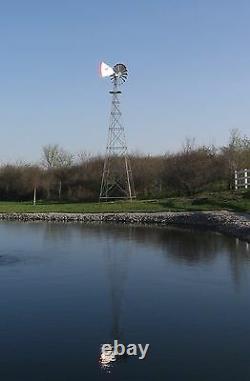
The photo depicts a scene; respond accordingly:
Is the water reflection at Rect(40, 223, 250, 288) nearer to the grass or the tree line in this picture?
the grass

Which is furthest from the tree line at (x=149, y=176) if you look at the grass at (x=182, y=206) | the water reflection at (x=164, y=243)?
the water reflection at (x=164, y=243)

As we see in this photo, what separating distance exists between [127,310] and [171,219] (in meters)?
18.7

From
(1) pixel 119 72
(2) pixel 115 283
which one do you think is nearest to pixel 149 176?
(1) pixel 119 72

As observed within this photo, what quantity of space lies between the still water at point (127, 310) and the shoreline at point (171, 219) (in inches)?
147

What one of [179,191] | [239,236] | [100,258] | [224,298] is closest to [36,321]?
[224,298]

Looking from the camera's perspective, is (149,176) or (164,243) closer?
(164,243)

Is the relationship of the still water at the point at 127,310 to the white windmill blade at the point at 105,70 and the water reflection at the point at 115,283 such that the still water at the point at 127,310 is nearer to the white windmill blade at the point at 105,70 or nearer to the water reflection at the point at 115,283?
the water reflection at the point at 115,283

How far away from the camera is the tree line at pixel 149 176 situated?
41781mm

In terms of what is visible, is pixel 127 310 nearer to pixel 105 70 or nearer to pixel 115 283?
pixel 115 283

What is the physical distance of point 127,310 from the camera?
10828mm

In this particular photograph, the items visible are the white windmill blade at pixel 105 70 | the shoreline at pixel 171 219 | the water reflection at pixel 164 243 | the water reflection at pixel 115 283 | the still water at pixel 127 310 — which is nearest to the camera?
the still water at pixel 127 310

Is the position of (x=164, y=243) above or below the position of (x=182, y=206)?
below

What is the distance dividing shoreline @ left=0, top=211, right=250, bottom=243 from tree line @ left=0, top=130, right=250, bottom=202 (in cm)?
1016

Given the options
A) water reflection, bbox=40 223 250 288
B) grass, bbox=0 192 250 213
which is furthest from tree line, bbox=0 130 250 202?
water reflection, bbox=40 223 250 288
